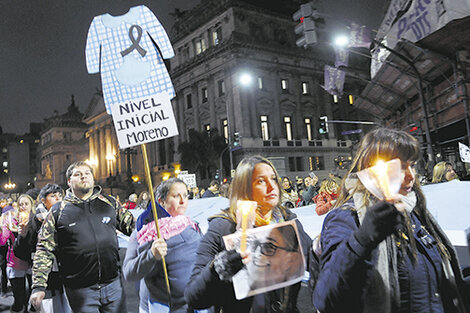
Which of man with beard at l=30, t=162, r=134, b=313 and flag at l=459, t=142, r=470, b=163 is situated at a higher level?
flag at l=459, t=142, r=470, b=163

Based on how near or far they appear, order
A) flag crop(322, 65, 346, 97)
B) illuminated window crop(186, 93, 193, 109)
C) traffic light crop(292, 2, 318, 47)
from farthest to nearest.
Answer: illuminated window crop(186, 93, 193, 109) < flag crop(322, 65, 346, 97) < traffic light crop(292, 2, 318, 47)

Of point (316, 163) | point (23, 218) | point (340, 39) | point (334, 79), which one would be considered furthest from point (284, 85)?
point (23, 218)

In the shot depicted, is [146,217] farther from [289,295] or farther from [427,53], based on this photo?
[427,53]

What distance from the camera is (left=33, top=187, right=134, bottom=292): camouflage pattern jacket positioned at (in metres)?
3.89

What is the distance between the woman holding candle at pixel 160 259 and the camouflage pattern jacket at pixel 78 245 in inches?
20.9

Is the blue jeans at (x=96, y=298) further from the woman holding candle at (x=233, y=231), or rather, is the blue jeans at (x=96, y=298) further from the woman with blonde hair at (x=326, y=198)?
the woman with blonde hair at (x=326, y=198)

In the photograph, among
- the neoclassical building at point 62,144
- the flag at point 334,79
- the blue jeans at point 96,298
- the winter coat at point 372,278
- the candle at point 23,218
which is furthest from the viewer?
the neoclassical building at point 62,144

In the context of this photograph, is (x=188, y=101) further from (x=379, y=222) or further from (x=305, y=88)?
(x=379, y=222)

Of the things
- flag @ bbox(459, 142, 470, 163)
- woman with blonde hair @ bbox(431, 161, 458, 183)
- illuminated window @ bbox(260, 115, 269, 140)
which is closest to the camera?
woman with blonde hair @ bbox(431, 161, 458, 183)

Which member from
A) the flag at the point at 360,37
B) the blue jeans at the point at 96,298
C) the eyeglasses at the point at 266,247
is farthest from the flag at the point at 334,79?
the eyeglasses at the point at 266,247

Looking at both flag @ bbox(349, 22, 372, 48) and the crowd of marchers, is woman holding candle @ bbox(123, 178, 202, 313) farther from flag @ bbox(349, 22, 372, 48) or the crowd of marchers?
flag @ bbox(349, 22, 372, 48)

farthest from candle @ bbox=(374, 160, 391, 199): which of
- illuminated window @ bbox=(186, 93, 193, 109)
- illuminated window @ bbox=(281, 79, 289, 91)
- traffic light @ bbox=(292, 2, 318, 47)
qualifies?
illuminated window @ bbox=(186, 93, 193, 109)

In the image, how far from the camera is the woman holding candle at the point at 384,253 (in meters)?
1.60

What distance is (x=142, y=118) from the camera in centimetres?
348
